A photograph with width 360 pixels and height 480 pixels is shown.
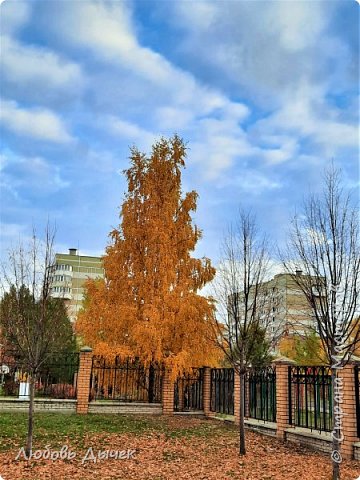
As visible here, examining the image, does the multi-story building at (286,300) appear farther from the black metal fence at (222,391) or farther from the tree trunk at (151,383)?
the tree trunk at (151,383)

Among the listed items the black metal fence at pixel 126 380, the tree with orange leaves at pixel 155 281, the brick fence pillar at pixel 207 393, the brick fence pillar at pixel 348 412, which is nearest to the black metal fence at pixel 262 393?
the brick fence pillar at pixel 207 393

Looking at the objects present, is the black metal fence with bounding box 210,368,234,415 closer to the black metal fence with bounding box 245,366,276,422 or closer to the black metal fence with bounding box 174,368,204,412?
the black metal fence with bounding box 245,366,276,422

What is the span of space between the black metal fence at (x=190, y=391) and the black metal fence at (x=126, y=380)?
68cm

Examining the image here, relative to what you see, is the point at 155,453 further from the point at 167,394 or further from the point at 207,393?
the point at 207,393

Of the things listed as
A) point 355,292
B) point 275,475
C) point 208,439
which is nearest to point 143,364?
point 208,439

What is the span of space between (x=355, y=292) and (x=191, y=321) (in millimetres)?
8819

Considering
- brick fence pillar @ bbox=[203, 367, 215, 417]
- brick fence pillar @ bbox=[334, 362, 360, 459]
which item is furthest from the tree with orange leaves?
brick fence pillar @ bbox=[334, 362, 360, 459]

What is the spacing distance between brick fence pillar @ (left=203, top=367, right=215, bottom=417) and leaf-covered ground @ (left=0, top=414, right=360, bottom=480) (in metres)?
2.51

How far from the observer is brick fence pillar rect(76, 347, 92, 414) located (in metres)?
13.6

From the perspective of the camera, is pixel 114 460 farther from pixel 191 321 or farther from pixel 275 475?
pixel 191 321

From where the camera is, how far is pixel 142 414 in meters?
14.1

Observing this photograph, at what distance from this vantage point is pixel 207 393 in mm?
14875

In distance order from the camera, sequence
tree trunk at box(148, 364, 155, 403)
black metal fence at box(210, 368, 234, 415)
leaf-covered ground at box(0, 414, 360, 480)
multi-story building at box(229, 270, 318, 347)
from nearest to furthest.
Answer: leaf-covered ground at box(0, 414, 360, 480)
multi-story building at box(229, 270, 318, 347)
black metal fence at box(210, 368, 234, 415)
tree trunk at box(148, 364, 155, 403)

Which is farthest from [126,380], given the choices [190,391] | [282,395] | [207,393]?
[282,395]
